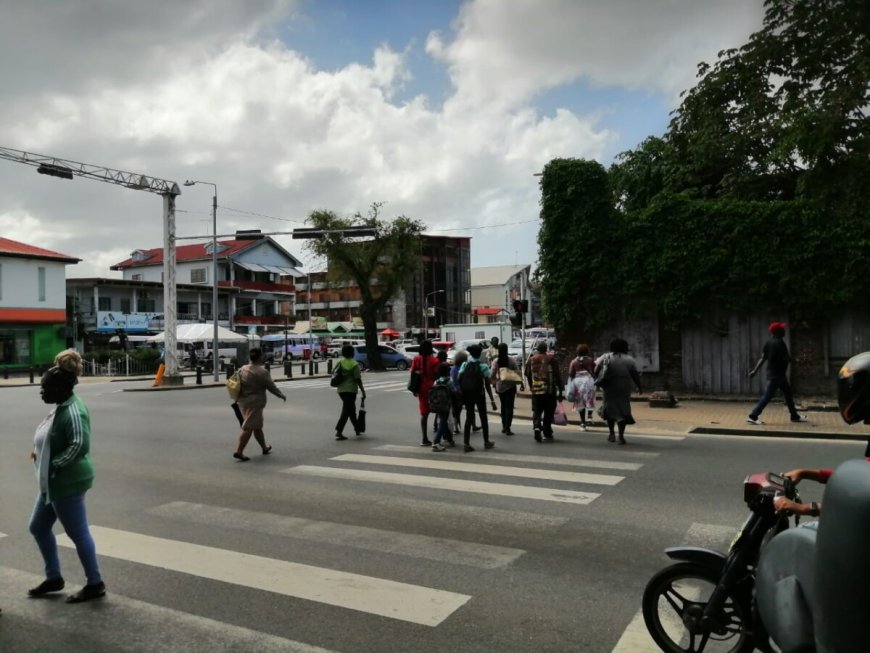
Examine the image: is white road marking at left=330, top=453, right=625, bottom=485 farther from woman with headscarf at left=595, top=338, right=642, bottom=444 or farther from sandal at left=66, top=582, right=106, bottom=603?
sandal at left=66, top=582, right=106, bottom=603

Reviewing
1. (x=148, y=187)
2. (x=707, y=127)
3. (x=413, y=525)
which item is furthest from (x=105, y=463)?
(x=148, y=187)

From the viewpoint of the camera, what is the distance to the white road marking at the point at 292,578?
174 inches

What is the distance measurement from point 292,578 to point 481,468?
4.38 m

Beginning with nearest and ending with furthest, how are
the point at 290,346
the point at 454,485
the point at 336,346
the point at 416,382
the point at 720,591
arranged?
the point at 720,591 < the point at 454,485 < the point at 416,382 < the point at 290,346 < the point at 336,346

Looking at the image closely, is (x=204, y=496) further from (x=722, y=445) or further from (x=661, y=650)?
(x=722, y=445)

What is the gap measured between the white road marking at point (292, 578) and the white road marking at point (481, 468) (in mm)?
3792

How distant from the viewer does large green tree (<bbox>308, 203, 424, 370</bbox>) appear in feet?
136

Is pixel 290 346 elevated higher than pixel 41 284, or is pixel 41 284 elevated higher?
pixel 41 284

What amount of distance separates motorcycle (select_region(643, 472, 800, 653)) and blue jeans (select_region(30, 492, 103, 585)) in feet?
11.7

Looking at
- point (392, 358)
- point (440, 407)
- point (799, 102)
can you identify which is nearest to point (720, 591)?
point (440, 407)

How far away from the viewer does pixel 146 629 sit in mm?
4168

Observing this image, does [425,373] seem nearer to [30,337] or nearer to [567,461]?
[567,461]

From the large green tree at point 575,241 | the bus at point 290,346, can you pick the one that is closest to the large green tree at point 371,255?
the bus at point 290,346

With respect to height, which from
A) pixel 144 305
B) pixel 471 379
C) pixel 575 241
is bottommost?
pixel 471 379
